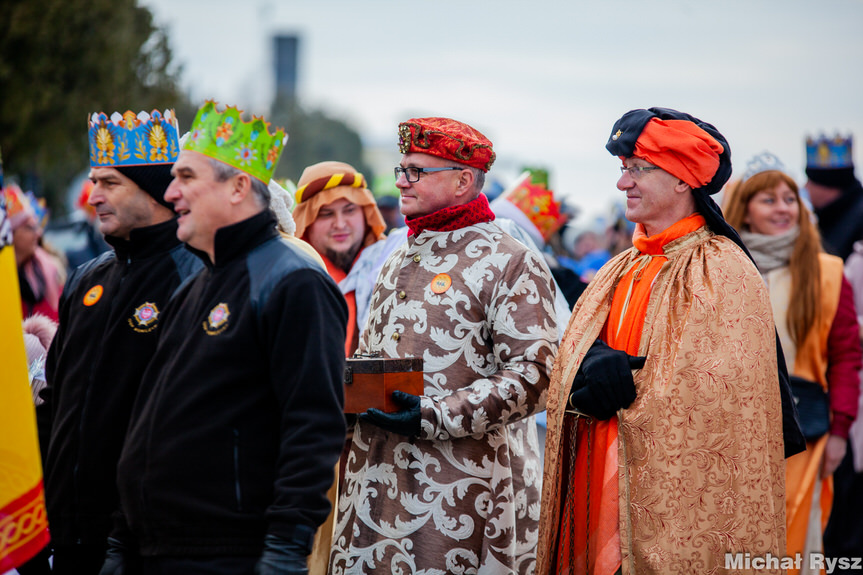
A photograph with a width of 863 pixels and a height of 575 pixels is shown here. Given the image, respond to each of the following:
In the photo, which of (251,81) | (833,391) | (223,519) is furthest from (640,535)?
(251,81)

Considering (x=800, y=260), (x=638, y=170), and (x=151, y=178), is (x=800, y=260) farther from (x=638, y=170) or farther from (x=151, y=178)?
(x=151, y=178)

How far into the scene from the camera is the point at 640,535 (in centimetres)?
350

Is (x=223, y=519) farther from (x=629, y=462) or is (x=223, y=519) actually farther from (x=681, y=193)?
(x=681, y=193)

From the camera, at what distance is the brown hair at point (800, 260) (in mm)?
5273

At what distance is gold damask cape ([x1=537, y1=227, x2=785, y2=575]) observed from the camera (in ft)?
11.3

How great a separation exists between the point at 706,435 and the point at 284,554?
1.64m

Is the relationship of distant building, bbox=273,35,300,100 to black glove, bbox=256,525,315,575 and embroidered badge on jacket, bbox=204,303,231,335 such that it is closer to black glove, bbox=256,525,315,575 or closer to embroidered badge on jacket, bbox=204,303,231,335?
embroidered badge on jacket, bbox=204,303,231,335

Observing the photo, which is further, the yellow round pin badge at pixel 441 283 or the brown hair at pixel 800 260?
the brown hair at pixel 800 260

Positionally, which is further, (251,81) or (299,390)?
(251,81)

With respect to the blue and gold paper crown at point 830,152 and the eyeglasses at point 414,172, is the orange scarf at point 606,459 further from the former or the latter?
the blue and gold paper crown at point 830,152

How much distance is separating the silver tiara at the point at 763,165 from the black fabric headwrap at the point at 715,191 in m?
1.86

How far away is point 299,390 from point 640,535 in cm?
148

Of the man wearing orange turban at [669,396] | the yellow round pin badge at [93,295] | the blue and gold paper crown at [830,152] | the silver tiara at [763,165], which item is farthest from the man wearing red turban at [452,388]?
the blue and gold paper crown at [830,152]

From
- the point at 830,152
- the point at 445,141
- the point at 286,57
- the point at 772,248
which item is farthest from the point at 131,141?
the point at 286,57
